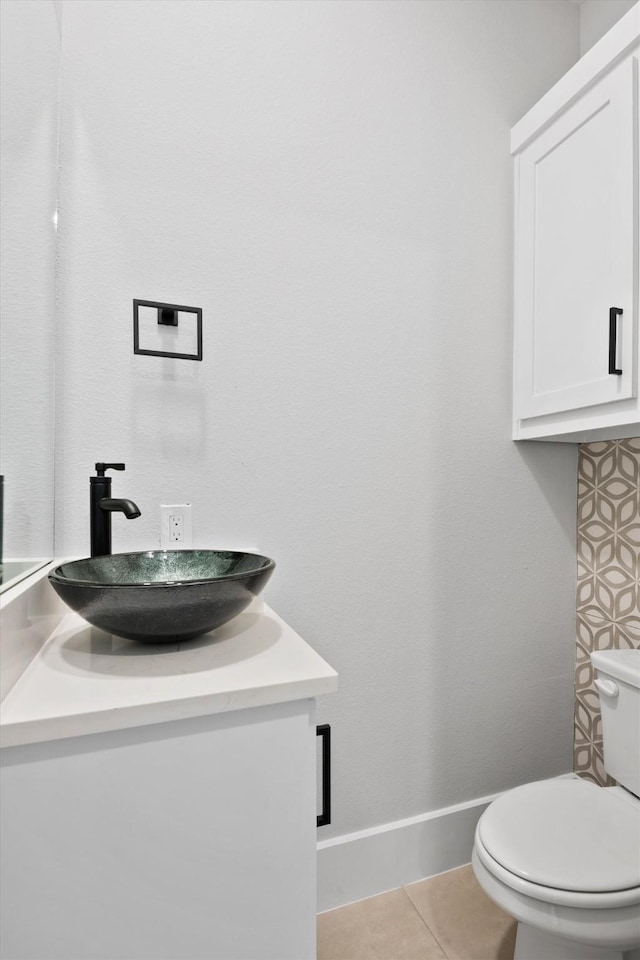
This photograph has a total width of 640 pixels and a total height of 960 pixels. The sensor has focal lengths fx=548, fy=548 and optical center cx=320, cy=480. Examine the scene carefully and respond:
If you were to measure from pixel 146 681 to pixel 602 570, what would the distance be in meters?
1.47

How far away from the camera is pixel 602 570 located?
1.69 metres

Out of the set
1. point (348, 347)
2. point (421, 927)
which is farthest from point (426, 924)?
point (348, 347)

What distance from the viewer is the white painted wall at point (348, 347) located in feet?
4.03

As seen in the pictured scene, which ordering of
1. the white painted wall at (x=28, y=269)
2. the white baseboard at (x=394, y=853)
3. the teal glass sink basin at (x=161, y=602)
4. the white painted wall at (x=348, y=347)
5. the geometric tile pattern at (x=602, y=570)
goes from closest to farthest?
the teal glass sink basin at (x=161, y=602) → the white painted wall at (x=28, y=269) → the white painted wall at (x=348, y=347) → the white baseboard at (x=394, y=853) → the geometric tile pattern at (x=602, y=570)

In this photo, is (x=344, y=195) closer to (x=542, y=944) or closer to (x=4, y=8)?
(x=4, y=8)

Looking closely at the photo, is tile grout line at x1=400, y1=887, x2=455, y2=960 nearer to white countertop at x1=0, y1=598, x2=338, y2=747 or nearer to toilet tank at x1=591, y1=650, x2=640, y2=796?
toilet tank at x1=591, y1=650, x2=640, y2=796

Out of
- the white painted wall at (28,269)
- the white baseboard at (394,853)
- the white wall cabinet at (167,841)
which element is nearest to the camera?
the white wall cabinet at (167,841)

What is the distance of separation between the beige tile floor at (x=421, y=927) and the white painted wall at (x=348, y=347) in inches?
8.5

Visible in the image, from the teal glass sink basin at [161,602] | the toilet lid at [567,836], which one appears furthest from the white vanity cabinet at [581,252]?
the teal glass sink basin at [161,602]

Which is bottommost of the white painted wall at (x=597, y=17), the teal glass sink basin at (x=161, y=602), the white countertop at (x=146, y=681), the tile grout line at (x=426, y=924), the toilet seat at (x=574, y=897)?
the tile grout line at (x=426, y=924)

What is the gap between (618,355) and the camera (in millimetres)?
1301

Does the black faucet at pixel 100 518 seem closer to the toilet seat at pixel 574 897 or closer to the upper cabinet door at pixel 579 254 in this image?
the toilet seat at pixel 574 897

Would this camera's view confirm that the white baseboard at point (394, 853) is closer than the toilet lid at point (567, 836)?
No

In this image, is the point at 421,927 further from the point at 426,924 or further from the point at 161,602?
the point at 161,602
